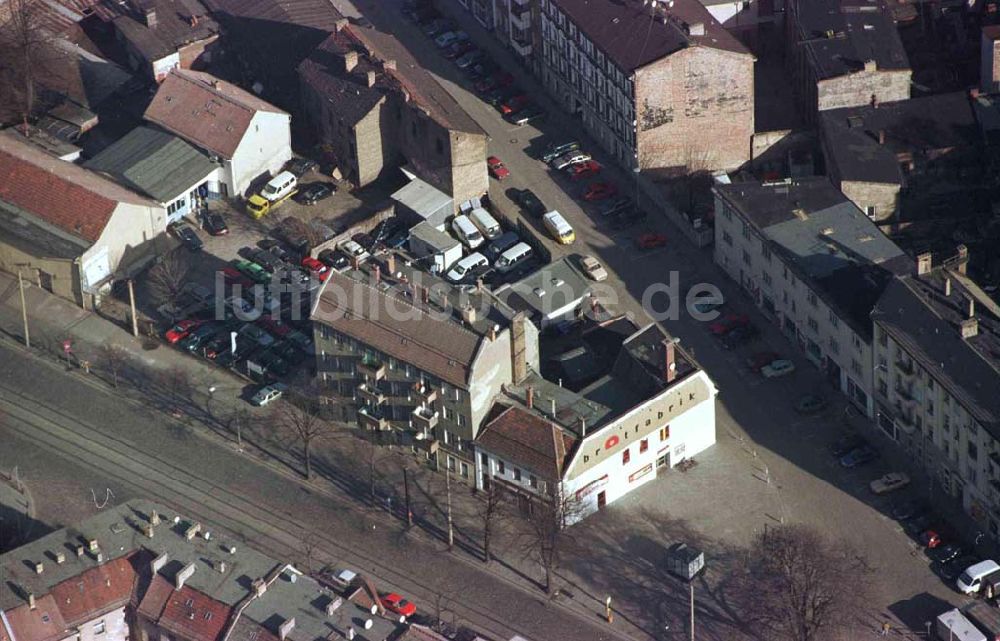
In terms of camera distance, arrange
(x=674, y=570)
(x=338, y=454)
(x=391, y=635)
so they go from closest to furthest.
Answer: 1. (x=391, y=635)
2. (x=674, y=570)
3. (x=338, y=454)

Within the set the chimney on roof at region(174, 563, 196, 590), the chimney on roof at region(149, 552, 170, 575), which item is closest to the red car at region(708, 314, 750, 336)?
the chimney on roof at region(174, 563, 196, 590)

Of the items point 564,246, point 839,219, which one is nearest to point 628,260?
point 564,246

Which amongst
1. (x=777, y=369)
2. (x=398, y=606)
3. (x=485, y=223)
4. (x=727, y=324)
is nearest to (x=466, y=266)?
(x=485, y=223)

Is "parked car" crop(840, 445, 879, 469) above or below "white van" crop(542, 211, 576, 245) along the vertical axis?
below

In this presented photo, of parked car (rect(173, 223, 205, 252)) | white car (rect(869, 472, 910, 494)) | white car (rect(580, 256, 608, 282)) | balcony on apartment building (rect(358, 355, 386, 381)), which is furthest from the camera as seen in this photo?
parked car (rect(173, 223, 205, 252))

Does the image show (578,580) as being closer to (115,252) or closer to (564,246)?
(564,246)

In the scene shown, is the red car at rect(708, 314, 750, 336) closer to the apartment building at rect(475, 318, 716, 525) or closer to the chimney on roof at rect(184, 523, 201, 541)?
the apartment building at rect(475, 318, 716, 525)

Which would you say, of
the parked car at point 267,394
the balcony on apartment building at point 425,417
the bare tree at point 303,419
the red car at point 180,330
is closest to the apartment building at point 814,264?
the balcony on apartment building at point 425,417
